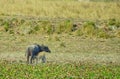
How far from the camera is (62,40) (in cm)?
3186

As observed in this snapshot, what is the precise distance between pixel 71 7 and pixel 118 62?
79.2ft

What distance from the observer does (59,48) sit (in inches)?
1113

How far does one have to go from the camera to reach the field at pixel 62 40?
19.5 m

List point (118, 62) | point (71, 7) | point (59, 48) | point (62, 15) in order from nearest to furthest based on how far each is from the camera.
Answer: point (118, 62)
point (59, 48)
point (62, 15)
point (71, 7)

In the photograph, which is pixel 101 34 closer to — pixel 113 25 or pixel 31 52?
pixel 113 25

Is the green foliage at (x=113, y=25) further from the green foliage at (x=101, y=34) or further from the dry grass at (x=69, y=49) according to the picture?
the dry grass at (x=69, y=49)

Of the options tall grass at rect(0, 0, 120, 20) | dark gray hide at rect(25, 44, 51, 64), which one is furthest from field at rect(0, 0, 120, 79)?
dark gray hide at rect(25, 44, 51, 64)

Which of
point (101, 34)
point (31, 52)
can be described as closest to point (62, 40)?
point (101, 34)

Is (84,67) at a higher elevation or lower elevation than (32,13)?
higher

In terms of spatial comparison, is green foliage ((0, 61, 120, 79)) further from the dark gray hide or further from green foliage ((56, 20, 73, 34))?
green foliage ((56, 20, 73, 34))

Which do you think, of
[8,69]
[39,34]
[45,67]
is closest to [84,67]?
[45,67]

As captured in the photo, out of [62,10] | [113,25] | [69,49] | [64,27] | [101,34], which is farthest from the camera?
[62,10]

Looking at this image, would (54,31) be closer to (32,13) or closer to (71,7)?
(32,13)

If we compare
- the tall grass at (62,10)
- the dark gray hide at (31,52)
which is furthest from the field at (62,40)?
the dark gray hide at (31,52)
